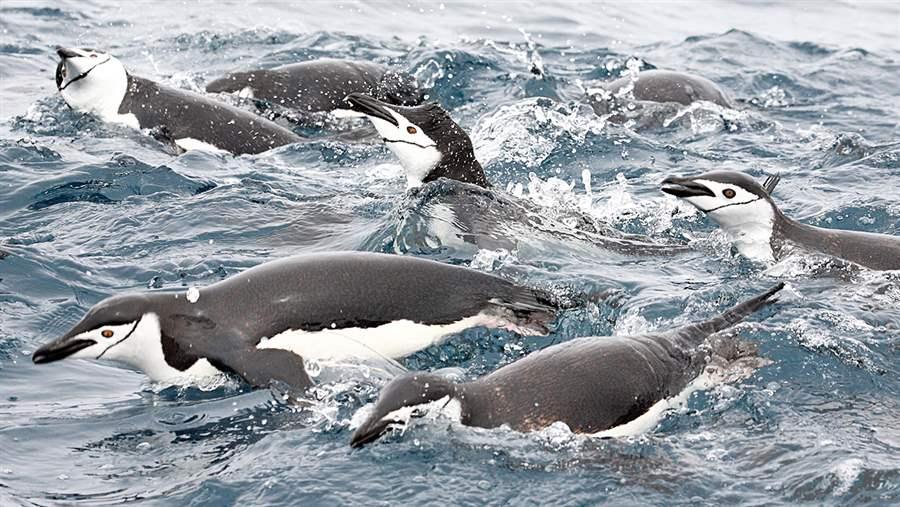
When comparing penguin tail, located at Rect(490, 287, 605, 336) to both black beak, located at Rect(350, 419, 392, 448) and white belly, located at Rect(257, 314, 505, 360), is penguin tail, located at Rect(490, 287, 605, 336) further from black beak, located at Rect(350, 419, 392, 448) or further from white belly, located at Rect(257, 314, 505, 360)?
black beak, located at Rect(350, 419, 392, 448)

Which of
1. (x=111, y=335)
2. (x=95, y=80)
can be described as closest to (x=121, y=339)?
(x=111, y=335)

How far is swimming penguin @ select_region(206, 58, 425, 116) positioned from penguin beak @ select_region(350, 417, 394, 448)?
7.53 metres

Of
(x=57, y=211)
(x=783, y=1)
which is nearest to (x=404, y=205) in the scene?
(x=57, y=211)

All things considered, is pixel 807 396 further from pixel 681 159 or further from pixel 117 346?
pixel 681 159

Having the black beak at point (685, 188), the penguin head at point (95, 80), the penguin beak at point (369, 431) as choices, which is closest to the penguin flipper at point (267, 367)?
the penguin beak at point (369, 431)

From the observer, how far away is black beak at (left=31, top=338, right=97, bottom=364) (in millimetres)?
6277

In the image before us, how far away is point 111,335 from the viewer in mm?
6488

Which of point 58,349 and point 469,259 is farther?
point 469,259

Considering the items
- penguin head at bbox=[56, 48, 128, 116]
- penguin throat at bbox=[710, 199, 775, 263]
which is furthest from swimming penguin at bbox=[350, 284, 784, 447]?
penguin head at bbox=[56, 48, 128, 116]

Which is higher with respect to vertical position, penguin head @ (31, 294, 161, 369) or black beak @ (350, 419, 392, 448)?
black beak @ (350, 419, 392, 448)

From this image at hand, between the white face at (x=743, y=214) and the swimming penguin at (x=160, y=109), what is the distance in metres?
4.32

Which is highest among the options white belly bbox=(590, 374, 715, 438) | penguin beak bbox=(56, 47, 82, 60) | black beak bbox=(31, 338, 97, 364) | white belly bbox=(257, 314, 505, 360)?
black beak bbox=(31, 338, 97, 364)

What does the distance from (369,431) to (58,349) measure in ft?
5.91

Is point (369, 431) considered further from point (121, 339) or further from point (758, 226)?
point (758, 226)
